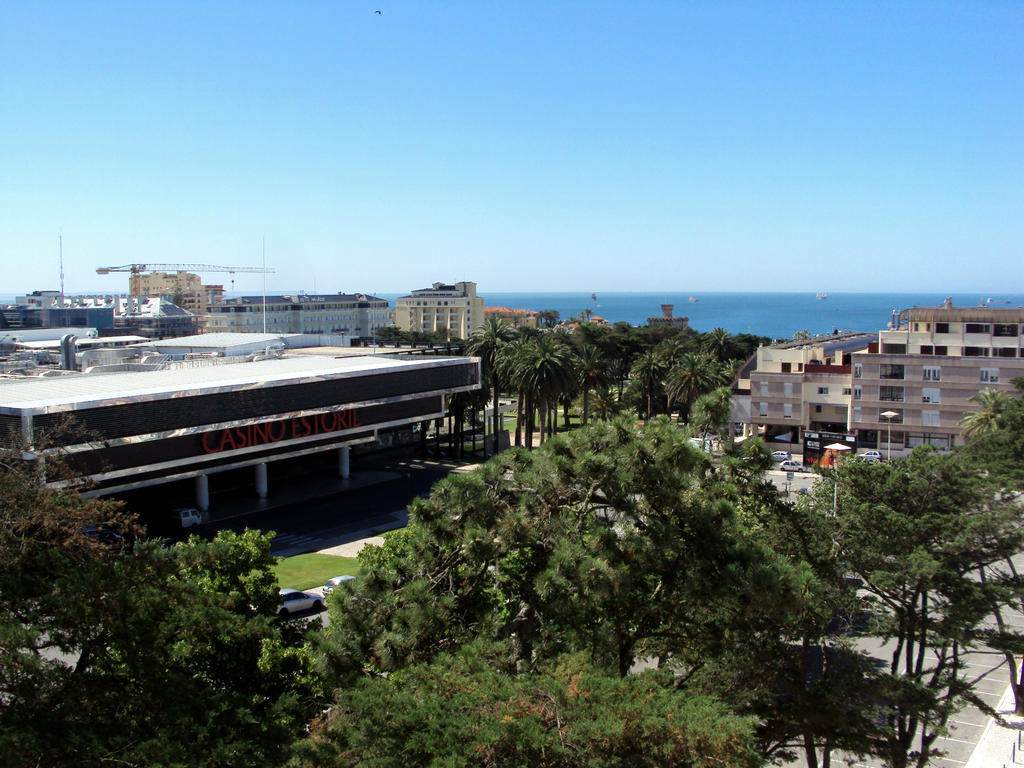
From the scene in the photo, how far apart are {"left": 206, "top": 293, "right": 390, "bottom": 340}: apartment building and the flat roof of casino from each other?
334 ft

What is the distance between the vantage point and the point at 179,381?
138 feet

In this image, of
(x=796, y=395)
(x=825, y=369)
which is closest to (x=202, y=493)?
(x=796, y=395)

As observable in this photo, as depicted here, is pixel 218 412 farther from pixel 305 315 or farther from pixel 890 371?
pixel 305 315

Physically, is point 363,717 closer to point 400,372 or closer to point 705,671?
point 705,671

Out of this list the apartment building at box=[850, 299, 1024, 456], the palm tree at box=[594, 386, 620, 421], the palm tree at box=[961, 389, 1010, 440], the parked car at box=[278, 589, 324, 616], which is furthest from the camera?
the palm tree at box=[594, 386, 620, 421]

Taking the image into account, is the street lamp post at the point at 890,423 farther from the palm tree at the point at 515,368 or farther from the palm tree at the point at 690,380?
the palm tree at the point at 515,368

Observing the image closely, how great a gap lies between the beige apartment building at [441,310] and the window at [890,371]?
127 meters

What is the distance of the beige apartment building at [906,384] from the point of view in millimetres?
53344

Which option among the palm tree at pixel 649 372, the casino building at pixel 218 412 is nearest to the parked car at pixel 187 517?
the casino building at pixel 218 412

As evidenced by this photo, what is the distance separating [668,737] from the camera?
998 cm

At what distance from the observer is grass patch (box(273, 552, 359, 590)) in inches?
1220

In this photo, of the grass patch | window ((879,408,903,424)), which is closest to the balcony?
window ((879,408,903,424))

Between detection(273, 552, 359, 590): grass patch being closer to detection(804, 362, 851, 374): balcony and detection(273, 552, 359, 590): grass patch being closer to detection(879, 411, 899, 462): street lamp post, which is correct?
detection(879, 411, 899, 462): street lamp post

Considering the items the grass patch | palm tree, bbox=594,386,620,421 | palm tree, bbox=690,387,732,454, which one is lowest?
the grass patch
